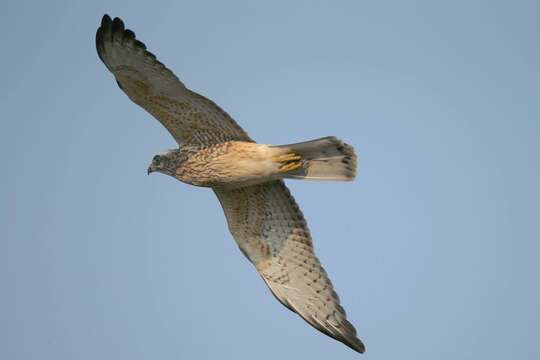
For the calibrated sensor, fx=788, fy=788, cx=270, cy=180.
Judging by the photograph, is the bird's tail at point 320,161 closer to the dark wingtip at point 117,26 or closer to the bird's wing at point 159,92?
the bird's wing at point 159,92

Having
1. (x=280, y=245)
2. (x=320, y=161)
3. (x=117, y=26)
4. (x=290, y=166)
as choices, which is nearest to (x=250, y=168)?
(x=290, y=166)

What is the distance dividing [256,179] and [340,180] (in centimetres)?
102

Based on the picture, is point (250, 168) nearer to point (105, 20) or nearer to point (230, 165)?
point (230, 165)

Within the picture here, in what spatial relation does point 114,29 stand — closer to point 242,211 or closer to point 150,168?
point 150,168

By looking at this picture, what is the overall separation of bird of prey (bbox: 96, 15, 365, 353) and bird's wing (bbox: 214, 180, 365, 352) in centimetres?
1

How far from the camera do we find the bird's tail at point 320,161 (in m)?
9.38

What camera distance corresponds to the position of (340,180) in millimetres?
9484

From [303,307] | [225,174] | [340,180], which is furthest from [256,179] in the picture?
[303,307]

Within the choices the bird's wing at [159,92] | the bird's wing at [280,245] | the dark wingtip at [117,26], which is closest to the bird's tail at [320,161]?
the bird's wing at [159,92]

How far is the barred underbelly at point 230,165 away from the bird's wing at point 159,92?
0.61 ft

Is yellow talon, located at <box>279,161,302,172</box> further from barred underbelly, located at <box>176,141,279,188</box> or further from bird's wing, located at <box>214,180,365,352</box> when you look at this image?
bird's wing, located at <box>214,180,365,352</box>

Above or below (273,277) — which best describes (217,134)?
above

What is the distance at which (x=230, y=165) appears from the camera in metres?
9.43

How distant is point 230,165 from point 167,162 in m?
0.81
